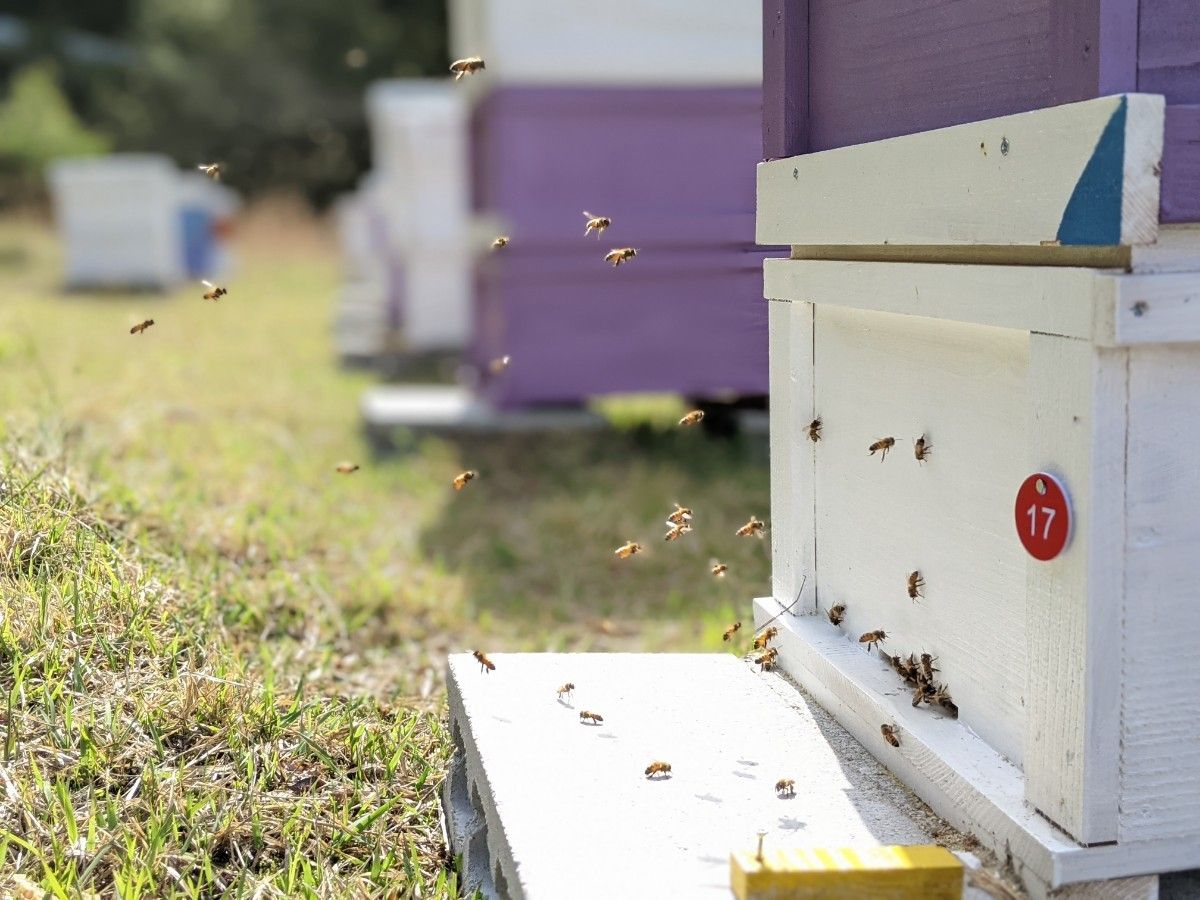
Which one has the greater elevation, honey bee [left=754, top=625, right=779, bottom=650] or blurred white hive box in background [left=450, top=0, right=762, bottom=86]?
blurred white hive box in background [left=450, top=0, right=762, bottom=86]

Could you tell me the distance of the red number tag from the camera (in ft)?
5.98

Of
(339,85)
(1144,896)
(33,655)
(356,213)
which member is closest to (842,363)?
(1144,896)

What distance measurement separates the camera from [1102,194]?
5.62ft

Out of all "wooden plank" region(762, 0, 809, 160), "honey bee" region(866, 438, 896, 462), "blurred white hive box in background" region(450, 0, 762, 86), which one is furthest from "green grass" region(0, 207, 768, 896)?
"blurred white hive box in background" region(450, 0, 762, 86)

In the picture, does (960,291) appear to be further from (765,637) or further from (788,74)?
(765,637)

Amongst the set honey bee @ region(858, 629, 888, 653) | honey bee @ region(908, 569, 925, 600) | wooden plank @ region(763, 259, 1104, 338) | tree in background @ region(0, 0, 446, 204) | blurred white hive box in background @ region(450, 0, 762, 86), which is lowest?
honey bee @ region(858, 629, 888, 653)

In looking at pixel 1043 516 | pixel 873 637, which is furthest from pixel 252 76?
pixel 1043 516

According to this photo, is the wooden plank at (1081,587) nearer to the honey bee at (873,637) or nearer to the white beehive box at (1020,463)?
the white beehive box at (1020,463)

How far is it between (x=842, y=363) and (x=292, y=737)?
132 cm

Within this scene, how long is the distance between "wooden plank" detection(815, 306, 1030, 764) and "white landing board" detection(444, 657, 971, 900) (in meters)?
0.23

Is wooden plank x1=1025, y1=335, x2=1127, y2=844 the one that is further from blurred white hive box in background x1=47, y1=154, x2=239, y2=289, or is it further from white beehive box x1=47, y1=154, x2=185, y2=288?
white beehive box x1=47, y1=154, x2=185, y2=288

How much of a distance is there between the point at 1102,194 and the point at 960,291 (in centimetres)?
41

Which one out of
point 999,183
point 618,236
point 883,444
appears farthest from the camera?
point 618,236

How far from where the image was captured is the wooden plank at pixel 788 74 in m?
2.75
